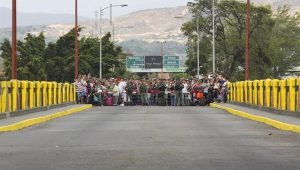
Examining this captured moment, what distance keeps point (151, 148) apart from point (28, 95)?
14748 millimetres

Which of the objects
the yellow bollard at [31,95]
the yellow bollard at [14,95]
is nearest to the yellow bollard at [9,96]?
the yellow bollard at [14,95]

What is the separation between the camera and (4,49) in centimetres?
7531

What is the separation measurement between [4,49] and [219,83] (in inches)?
1479

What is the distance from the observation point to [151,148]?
1384cm

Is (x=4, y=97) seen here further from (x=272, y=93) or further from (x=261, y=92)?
(x=261, y=92)

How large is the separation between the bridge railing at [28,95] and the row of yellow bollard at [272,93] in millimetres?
8575

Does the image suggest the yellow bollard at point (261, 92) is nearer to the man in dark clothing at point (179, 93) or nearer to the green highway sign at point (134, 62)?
the man in dark clothing at point (179, 93)

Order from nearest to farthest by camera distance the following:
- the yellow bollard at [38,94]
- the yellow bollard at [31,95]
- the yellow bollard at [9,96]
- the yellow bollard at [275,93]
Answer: the yellow bollard at [9,96], the yellow bollard at [275,93], the yellow bollard at [31,95], the yellow bollard at [38,94]

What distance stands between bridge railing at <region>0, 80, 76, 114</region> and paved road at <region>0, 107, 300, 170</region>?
12.7 feet

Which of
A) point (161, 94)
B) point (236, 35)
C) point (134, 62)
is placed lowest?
point (161, 94)

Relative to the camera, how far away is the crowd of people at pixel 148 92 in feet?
141

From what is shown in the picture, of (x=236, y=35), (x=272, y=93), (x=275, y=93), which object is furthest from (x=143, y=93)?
(x=236, y=35)

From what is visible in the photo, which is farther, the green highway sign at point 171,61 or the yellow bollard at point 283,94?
the green highway sign at point 171,61

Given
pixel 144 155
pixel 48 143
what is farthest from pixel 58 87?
pixel 144 155
